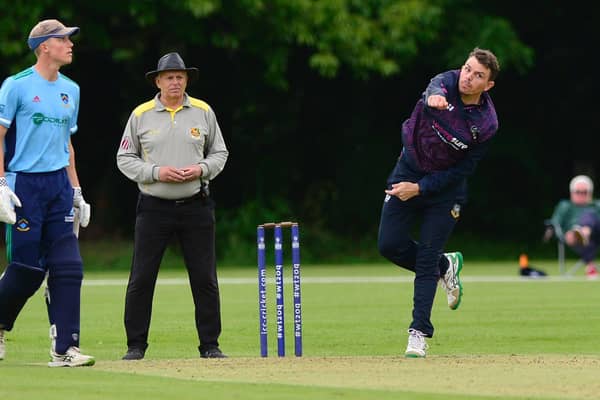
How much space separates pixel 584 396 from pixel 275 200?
20.1 meters

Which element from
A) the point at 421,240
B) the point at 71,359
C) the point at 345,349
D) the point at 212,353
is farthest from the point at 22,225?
the point at 345,349

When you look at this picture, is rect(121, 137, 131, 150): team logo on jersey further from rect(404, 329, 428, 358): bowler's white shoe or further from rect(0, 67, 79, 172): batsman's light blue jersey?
rect(404, 329, 428, 358): bowler's white shoe

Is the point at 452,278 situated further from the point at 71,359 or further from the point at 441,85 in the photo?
the point at 71,359

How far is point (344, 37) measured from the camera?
2455 centimetres

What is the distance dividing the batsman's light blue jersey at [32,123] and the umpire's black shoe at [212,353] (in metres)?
1.78

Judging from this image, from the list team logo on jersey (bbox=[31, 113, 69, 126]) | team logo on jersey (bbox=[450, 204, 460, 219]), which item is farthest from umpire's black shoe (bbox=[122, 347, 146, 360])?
team logo on jersey (bbox=[450, 204, 460, 219])

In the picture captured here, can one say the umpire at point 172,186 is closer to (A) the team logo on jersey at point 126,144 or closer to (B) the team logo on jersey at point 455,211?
(A) the team logo on jersey at point 126,144

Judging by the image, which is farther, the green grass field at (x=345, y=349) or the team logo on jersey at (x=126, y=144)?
the team logo on jersey at (x=126, y=144)

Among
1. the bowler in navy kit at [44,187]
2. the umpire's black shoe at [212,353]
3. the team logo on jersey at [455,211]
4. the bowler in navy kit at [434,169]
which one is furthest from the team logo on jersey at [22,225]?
the team logo on jersey at [455,211]

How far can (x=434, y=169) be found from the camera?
10.3 meters

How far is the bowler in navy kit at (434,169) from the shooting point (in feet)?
33.1

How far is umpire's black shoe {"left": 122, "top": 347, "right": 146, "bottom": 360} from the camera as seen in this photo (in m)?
10.2

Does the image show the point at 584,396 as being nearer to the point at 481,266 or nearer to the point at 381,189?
the point at 481,266

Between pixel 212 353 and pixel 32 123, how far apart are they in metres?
2.15
